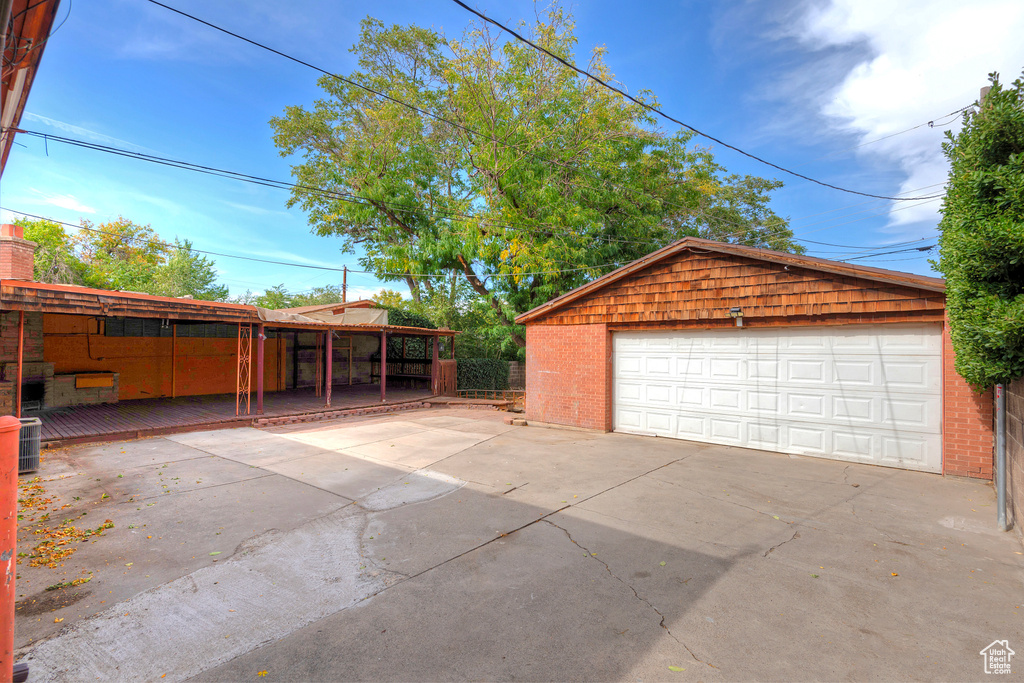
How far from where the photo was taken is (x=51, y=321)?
1275cm

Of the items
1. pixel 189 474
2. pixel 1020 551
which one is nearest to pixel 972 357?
pixel 1020 551

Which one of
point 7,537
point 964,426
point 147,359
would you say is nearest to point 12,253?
point 147,359

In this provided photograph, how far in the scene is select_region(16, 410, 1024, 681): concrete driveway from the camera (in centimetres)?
285

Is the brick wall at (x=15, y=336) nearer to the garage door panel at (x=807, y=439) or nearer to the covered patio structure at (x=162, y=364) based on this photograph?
the covered patio structure at (x=162, y=364)

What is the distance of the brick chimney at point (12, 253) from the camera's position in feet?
37.9

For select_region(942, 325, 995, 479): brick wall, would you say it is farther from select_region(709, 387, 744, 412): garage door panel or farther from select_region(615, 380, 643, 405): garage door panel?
select_region(615, 380, 643, 405): garage door panel

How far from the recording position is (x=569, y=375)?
1148 cm

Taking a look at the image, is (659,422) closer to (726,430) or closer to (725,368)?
(726,430)

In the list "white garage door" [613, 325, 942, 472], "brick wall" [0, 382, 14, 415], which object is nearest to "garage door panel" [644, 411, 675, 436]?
"white garage door" [613, 325, 942, 472]

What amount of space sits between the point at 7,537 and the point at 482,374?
720 inches

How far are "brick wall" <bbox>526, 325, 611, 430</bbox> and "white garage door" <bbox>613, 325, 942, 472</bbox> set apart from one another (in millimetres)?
375

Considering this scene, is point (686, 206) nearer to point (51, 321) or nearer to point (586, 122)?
point (586, 122)

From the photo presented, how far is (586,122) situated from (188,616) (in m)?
20.7

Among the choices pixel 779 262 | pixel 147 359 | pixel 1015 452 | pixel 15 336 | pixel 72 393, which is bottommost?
pixel 72 393
